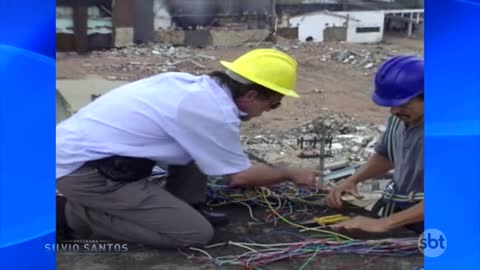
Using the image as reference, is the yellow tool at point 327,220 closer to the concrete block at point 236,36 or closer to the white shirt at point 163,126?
the white shirt at point 163,126

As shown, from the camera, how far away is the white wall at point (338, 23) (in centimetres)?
244

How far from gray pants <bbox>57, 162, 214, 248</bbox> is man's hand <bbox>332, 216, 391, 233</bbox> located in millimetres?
476

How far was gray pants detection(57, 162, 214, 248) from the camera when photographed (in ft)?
8.96

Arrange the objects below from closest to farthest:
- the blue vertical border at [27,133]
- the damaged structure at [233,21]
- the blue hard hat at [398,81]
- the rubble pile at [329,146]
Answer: the blue vertical border at [27,133]
the damaged structure at [233,21]
the blue hard hat at [398,81]
the rubble pile at [329,146]

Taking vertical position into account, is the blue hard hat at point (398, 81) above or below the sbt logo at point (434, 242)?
above

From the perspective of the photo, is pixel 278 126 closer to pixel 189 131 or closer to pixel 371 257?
pixel 189 131

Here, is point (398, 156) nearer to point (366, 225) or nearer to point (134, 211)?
point (366, 225)

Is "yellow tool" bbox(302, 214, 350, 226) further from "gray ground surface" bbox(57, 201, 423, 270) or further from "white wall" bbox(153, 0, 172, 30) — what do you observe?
"white wall" bbox(153, 0, 172, 30)

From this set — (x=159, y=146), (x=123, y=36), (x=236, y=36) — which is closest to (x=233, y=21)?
(x=236, y=36)

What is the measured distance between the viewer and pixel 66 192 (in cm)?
273

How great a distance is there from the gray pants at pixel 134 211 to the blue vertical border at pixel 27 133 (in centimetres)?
61

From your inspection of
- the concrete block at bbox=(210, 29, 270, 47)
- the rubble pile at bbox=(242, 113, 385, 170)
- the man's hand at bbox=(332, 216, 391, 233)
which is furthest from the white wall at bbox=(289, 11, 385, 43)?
the man's hand at bbox=(332, 216, 391, 233)

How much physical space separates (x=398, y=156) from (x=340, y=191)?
1.06 feet

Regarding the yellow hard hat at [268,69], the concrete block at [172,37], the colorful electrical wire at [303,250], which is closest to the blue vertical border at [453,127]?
the colorful electrical wire at [303,250]
